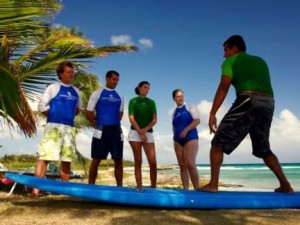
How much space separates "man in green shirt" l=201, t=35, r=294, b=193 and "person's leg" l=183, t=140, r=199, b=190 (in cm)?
149

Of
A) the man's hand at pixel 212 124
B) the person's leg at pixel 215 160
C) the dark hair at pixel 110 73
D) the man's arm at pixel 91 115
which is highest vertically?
the dark hair at pixel 110 73

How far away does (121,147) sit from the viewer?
232 inches

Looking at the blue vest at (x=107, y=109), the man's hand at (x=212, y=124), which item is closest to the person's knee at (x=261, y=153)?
the man's hand at (x=212, y=124)

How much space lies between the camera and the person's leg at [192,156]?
6259mm

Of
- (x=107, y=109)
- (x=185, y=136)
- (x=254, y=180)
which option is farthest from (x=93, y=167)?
(x=254, y=180)

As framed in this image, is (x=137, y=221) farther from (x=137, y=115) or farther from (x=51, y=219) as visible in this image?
(x=137, y=115)

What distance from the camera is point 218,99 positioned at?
4586 millimetres

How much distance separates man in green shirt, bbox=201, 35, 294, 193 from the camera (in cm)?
450

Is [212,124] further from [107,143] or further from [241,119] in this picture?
[107,143]

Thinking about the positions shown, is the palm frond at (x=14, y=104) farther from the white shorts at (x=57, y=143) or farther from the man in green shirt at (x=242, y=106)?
the man in green shirt at (x=242, y=106)

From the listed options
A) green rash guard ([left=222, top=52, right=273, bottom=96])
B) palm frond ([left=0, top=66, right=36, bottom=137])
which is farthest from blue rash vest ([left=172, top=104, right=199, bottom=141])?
palm frond ([left=0, top=66, right=36, bottom=137])

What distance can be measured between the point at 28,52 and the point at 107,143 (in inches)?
92.8

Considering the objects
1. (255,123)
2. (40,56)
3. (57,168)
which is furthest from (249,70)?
(57,168)

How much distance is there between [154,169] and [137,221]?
2.54 metres
